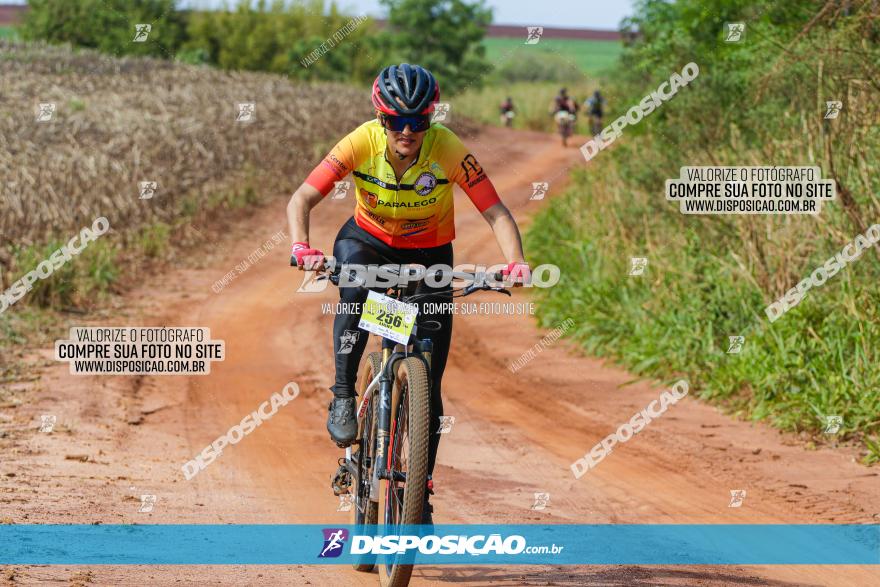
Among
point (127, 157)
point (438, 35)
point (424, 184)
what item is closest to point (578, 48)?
point (438, 35)

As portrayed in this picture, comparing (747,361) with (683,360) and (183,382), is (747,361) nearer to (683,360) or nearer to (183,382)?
(683,360)

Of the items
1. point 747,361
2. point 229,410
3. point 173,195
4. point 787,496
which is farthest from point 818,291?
point 173,195

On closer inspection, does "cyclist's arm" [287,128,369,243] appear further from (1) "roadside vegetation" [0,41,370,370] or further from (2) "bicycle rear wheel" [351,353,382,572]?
(1) "roadside vegetation" [0,41,370,370]

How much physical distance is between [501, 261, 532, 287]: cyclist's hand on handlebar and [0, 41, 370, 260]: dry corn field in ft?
36.3

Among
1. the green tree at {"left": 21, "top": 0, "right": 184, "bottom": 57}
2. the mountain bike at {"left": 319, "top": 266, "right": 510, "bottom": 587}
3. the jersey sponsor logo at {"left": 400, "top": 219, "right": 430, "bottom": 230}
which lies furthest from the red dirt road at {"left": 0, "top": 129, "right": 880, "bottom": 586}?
the green tree at {"left": 21, "top": 0, "right": 184, "bottom": 57}

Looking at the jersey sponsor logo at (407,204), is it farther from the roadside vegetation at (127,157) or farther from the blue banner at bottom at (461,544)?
the roadside vegetation at (127,157)

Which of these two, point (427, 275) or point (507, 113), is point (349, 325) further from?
point (507, 113)

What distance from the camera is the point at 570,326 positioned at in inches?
567

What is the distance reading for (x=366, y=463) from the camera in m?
6.01

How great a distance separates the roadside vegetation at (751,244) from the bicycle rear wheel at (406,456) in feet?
16.4

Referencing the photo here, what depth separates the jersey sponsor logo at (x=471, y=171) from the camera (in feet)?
19.8

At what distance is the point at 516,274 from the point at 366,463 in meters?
1.45

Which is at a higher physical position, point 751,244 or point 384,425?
point 751,244

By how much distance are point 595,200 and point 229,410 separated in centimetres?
931
